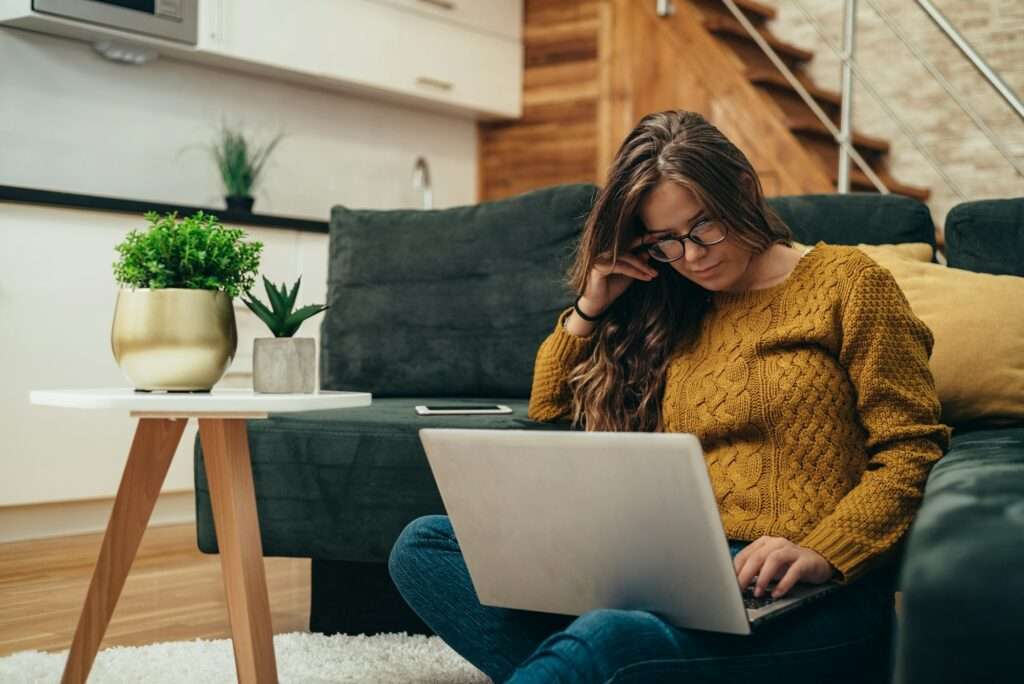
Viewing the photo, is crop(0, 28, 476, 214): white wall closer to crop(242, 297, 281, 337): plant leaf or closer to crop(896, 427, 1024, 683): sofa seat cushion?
crop(242, 297, 281, 337): plant leaf

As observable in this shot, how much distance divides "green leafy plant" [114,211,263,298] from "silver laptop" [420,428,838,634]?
2.33ft

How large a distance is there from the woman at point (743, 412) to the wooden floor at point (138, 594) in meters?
1.11

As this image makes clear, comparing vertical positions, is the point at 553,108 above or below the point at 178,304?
above

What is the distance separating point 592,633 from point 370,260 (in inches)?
70.9

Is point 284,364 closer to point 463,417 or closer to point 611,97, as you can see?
point 463,417

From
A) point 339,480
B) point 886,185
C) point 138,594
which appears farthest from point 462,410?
point 886,185

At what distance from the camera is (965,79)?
4.96 meters

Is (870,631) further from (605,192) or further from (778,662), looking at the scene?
(605,192)

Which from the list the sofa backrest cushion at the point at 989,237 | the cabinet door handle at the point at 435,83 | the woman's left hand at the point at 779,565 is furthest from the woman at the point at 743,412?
the cabinet door handle at the point at 435,83

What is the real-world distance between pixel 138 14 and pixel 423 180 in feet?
5.70

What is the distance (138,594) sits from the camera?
2.92 metres

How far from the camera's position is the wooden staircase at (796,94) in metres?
4.84

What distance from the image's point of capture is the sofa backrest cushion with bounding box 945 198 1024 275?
7.09 ft

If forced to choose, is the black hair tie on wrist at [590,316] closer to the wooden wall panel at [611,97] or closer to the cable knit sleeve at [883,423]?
the cable knit sleeve at [883,423]
